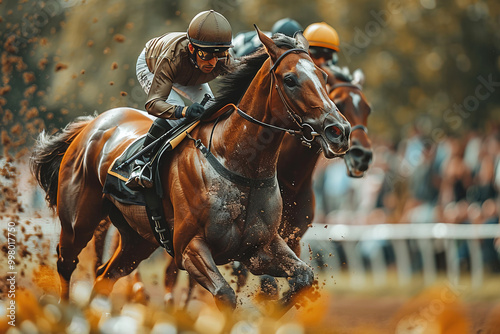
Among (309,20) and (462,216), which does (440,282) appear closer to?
(462,216)

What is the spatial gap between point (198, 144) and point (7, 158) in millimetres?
2433

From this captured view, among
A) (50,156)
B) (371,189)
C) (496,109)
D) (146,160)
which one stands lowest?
(496,109)

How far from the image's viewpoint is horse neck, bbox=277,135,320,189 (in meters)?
6.28

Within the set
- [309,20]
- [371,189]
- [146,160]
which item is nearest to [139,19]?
[309,20]

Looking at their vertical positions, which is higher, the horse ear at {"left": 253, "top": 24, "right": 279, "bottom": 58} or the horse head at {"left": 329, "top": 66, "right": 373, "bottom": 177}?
the horse ear at {"left": 253, "top": 24, "right": 279, "bottom": 58}

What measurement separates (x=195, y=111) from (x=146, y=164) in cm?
52

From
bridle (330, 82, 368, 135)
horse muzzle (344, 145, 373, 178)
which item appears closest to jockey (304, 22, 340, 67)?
bridle (330, 82, 368, 135)

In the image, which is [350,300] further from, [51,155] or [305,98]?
[305,98]

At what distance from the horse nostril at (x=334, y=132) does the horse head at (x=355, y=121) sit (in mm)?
2219

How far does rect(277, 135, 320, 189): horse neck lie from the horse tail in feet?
5.60

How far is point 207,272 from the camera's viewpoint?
188 inches

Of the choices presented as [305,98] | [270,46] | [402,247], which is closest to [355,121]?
[270,46]

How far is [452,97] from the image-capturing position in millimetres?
15422

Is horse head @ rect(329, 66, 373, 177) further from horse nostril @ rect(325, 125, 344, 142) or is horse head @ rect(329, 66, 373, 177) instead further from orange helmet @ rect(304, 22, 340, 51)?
horse nostril @ rect(325, 125, 344, 142)
